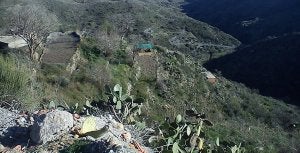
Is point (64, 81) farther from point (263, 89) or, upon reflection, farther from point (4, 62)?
point (263, 89)

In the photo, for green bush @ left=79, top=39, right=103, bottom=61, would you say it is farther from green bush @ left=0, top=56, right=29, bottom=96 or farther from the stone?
the stone

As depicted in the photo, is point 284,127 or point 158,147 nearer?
point 158,147


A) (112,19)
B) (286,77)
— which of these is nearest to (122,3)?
(112,19)

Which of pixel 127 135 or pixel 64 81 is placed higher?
pixel 127 135

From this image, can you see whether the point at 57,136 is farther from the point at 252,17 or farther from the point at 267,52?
the point at 252,17

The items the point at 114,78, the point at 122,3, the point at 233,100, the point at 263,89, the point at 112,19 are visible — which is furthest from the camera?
the point at 122,3

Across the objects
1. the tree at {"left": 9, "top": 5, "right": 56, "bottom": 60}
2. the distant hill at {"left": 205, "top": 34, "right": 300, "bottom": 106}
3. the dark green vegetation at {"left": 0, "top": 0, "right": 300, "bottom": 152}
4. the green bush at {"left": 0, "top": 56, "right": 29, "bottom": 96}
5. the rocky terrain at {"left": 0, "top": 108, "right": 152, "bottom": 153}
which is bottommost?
the distant hill at {"left": 205, "top": 34, "right": 300, "bottom": 106}

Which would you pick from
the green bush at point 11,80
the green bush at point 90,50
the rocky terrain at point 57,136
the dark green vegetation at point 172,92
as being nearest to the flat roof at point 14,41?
the dark green vegetation at point 172,92

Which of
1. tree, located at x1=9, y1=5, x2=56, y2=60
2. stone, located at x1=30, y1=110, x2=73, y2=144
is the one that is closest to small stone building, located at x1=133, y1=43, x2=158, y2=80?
tree, located at x1=9, y1=5, x2=56, y2=60
